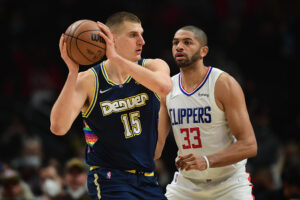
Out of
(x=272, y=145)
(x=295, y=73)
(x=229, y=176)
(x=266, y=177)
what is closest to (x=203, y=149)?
(x=229, y=176)

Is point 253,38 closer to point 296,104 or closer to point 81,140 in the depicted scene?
point 296,104

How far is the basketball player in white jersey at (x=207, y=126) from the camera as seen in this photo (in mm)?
5473

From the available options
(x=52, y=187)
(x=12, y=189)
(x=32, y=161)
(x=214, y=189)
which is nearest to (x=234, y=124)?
(x=214, y=189)

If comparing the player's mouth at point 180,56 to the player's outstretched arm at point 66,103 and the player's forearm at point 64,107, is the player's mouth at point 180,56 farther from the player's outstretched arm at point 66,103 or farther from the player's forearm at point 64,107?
A: the player's forearm at point 64,107

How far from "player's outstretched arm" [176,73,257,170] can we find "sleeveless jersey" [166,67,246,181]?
0.36ft

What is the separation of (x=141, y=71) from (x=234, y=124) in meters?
1.38

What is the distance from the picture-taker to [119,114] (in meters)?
4.90

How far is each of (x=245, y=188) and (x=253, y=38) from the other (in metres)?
7.86

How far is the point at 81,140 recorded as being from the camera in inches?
469

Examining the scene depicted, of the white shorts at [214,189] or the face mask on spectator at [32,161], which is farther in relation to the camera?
the face mask on spectator at [32,161]

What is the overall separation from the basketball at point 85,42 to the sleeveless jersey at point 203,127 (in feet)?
5.05

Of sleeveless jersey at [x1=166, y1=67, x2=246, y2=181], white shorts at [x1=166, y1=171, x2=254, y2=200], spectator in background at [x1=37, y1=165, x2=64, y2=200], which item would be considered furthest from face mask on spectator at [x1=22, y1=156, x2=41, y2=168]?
sleeveless jersey at [x1=166, y1=67, x2=246, y2=181]

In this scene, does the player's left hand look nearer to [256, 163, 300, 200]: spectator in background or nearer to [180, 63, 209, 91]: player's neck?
[180, 63, 209, 91]: player's neck

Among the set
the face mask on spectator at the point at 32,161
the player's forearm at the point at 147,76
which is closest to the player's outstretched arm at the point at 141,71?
the player's forearm at the point at 147,76
